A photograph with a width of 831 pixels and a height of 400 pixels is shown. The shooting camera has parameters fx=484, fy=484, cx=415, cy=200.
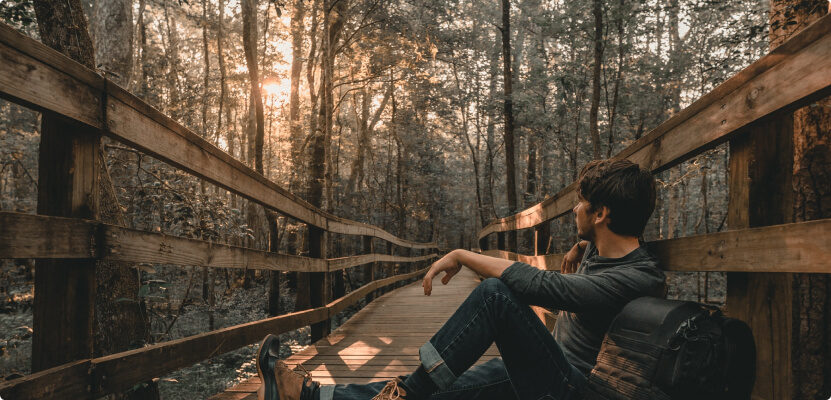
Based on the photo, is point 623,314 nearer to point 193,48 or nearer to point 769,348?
point 769,348

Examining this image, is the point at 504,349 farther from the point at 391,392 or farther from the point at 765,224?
the point at 765,224

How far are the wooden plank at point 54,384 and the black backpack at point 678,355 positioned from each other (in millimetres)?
1540

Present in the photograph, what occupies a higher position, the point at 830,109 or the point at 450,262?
the point at 830,109

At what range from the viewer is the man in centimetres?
162

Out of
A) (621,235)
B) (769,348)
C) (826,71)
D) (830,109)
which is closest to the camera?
(826,71)

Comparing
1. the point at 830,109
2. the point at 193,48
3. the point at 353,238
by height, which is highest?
the point at 193,48

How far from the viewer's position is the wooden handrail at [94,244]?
1.25 m

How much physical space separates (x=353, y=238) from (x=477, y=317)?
17325 mm

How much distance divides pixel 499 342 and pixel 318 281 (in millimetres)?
2470

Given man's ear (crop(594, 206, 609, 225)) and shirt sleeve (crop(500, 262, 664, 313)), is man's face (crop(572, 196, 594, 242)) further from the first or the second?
shirt sleeve (crop(500, 262, 664, 313))

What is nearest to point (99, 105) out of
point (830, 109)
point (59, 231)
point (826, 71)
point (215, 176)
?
point (59, 231)

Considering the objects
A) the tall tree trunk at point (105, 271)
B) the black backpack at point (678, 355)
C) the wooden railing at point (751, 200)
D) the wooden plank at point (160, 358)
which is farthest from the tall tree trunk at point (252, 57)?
the black backpack at point (678, 355)

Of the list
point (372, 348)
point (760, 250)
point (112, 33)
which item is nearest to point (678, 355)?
point (760, 250)

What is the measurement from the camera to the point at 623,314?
1.41 m
